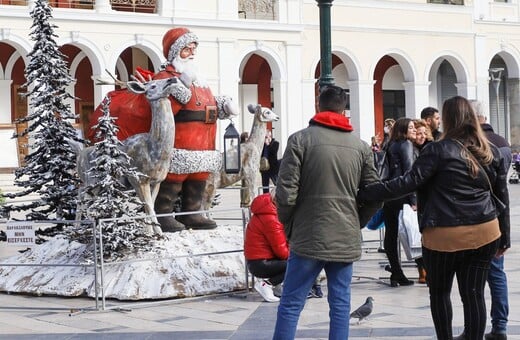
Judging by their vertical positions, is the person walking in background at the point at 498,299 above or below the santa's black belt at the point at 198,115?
below

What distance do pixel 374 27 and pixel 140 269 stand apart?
25757 mm

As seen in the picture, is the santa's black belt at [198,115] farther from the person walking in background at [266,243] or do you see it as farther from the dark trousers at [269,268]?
the dark trousers at [269,268]

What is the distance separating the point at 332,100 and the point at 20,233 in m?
4.10

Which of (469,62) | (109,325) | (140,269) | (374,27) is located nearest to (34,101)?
(140,269)

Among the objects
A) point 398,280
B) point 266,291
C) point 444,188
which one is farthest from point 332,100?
point 398,280

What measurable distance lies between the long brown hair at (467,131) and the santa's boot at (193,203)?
436cm

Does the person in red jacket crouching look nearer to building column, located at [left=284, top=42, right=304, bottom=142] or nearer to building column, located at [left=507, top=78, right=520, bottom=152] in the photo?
building column, located at [left=284, top=42, right=304, bottom=142]

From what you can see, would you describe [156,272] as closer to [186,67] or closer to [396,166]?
[186,67]

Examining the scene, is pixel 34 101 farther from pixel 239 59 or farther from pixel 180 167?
pixel 239 59

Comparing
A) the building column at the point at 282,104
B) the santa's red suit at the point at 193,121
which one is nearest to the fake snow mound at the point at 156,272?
the santa's red suit at the point at 193,121

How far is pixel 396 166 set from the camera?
930 cm

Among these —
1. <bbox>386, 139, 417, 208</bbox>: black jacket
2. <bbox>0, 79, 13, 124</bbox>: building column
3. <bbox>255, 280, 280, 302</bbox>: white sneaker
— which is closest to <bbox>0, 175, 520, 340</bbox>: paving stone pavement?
<bbox>255, 280, 280, 302</bbox>: white sneaker

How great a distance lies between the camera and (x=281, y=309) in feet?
19.0

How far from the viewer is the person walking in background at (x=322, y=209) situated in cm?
566
